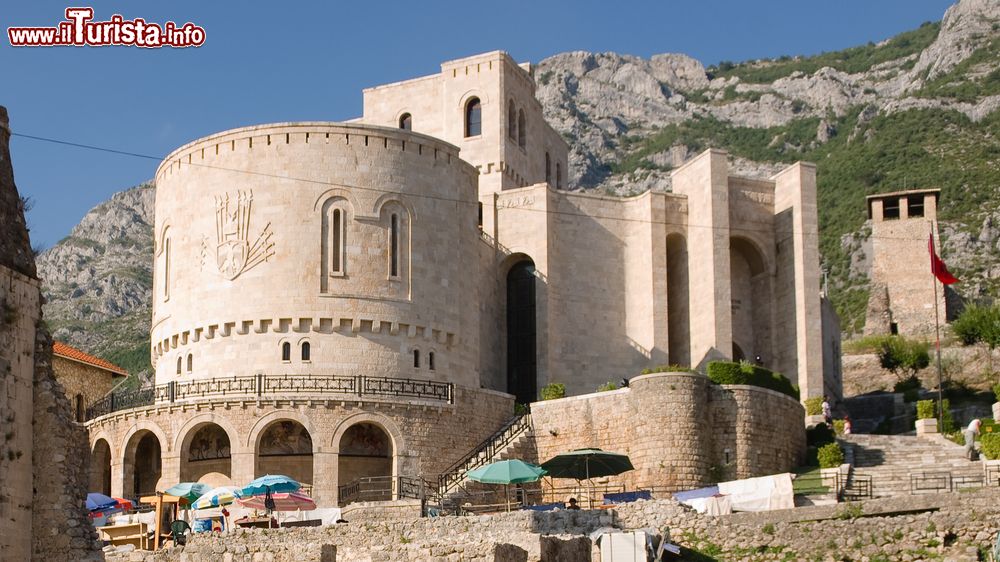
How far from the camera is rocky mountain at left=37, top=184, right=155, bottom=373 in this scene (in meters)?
97.1

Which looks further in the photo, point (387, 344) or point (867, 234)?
point (867, 234)

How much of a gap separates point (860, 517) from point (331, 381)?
1700cm

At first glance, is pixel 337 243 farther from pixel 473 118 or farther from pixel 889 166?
pixel 889 166

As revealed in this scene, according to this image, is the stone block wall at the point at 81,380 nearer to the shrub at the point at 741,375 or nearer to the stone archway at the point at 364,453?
the stone archway at the point at 364,453

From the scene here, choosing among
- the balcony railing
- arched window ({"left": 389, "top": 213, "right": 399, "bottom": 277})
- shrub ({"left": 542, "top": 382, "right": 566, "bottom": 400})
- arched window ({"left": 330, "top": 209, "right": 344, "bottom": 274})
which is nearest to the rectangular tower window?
shrub ({"left": 542, "top": 382, "right": 566, "bottom": 400})

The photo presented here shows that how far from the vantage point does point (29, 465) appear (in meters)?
25.8

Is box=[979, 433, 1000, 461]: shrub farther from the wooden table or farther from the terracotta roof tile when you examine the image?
the terracotta roof tile

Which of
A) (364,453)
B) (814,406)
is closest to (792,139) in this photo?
(814,406)

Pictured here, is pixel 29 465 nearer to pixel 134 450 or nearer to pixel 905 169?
pixel 134 450

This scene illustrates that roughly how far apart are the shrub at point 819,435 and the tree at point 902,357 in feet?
74.3

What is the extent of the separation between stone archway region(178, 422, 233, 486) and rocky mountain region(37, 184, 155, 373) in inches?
1633

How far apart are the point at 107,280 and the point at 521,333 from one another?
58080mm

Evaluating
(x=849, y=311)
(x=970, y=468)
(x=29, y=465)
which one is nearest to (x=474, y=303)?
(x=970, y=468)

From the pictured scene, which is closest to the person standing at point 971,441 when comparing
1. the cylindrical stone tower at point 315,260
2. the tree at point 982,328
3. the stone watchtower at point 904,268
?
the cylindrical stone tower at point 315,260
